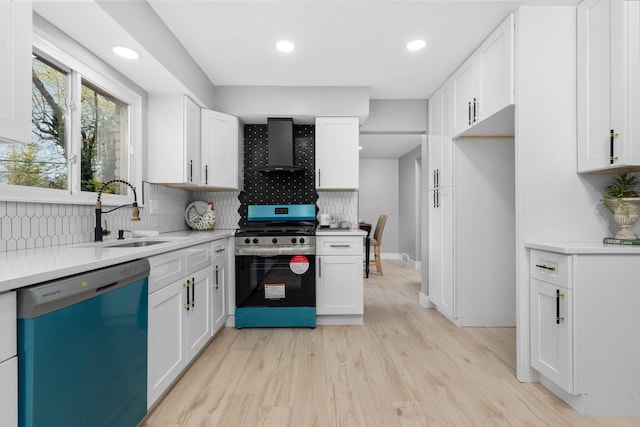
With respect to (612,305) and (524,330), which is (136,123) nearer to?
(524,330)

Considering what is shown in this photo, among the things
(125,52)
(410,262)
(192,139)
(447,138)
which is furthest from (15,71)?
(410,262)

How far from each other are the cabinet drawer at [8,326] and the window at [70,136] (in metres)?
0.94

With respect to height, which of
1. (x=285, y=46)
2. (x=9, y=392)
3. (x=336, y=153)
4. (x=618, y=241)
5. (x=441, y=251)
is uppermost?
(x=285, y=46)

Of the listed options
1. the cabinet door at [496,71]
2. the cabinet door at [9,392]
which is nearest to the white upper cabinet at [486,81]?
the cabinet door at [496,71]

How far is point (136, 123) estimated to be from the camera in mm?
2719

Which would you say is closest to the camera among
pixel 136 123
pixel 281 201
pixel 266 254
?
pixel 136 123

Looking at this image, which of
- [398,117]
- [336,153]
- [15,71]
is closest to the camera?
[15,71]

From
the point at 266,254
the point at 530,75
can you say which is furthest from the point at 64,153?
the point at 530,75

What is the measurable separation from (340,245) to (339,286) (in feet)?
1.33

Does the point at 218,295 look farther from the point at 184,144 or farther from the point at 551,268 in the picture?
the point at 551,268

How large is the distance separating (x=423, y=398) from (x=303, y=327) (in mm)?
1448

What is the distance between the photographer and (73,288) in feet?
3.67

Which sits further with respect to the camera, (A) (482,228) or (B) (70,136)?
(A) (482,228)

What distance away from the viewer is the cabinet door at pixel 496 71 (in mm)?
2208
